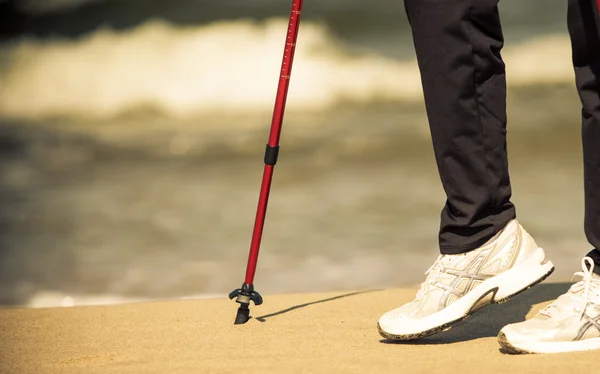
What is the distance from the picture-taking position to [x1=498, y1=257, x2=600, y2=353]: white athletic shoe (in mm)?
1785

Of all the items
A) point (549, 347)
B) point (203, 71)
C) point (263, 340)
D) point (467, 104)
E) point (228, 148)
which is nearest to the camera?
point (549, 347)

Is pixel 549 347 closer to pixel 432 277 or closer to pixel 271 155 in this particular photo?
pixel 432 277

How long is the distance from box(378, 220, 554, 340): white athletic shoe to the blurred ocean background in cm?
174

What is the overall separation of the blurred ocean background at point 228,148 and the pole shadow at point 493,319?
114 cm

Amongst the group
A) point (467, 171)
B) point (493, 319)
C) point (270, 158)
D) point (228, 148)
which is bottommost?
point (493, 319)

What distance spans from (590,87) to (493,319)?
27.1 inches

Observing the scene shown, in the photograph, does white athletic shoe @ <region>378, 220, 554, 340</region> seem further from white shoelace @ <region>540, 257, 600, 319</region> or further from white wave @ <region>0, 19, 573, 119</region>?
white wave @ <region>0, 19, 573, 119</region>

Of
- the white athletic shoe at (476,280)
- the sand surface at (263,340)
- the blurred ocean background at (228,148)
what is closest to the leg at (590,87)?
the white athletic shoe at (476,280)

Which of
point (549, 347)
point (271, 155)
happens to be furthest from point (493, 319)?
point (271, 155)

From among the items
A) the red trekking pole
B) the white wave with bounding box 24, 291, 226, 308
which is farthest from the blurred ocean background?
the red trekking pole

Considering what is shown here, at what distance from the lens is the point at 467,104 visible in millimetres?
1903

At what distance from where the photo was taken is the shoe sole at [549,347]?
1778 millimetres

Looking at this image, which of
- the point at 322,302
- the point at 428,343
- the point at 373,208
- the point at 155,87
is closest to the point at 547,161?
the point at 373,208

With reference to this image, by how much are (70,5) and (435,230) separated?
6.26m
